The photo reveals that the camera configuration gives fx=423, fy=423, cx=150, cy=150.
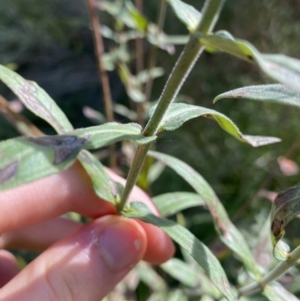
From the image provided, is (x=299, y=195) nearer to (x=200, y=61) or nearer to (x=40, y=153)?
(x=40, y=153)

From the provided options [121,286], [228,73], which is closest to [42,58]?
[228,73]

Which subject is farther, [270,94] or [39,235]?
[39,235]

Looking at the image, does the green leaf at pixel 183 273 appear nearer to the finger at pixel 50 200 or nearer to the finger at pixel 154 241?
the finger at pixel 154 241

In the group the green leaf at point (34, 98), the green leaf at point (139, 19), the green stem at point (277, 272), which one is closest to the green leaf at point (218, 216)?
the green stem at point (277, 272)

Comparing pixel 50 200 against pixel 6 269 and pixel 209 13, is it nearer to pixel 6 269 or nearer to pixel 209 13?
pixel 6 269

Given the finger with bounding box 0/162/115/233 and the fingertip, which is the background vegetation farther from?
the finger with bounding box 0/162/115/233

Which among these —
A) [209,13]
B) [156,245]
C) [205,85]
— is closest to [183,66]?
[209,13]
